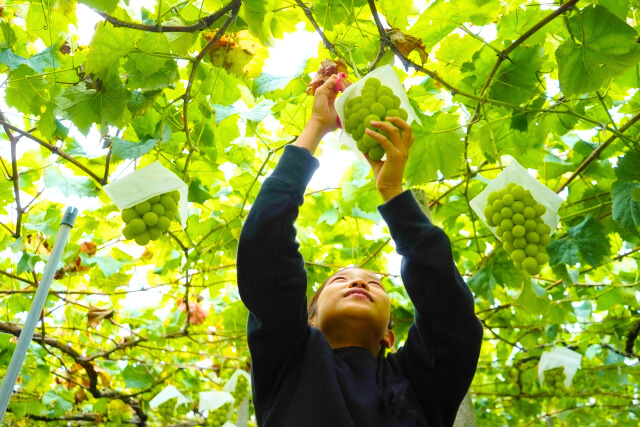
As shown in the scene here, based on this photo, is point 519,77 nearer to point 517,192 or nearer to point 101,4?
point 517,192

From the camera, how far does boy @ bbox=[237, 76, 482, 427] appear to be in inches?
54.6

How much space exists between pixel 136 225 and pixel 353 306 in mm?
587

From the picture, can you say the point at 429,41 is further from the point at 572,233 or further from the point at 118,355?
the point at 118,355

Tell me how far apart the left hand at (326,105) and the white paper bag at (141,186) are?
38 centimetres

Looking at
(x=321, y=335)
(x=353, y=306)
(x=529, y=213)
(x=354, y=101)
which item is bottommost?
(x=321, y=335)

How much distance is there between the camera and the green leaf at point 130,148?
1801 millimetres

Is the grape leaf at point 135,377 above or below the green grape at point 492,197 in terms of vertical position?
above

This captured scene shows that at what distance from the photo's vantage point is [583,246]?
2195mm

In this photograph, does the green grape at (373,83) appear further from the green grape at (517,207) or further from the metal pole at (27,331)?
the metal pole at (27,331)

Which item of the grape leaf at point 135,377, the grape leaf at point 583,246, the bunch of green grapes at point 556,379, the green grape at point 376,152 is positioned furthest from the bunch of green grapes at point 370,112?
the grape leaf at point 135,377

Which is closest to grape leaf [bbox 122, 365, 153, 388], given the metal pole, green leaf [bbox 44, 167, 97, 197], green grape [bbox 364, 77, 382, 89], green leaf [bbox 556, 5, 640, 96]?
green leaf [bbox 44, 167, 97, 197]

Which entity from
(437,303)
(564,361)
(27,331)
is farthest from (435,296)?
(564,361)

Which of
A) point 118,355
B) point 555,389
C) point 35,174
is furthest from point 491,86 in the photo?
point 118,355

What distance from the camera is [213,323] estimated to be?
4.48 metres
